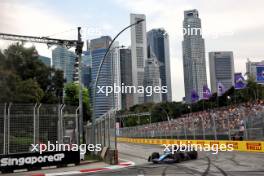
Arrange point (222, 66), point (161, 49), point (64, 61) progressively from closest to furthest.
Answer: point (64, 61) → point (222, 66) → point (161, 49)

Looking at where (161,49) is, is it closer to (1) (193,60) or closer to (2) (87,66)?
(1) (193,60)

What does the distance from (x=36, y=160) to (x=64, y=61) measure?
50254 millimetres

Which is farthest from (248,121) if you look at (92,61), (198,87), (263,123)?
(198,87)

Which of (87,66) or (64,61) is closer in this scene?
(87,66)

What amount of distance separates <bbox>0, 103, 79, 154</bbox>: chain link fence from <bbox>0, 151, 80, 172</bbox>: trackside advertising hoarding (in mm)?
401

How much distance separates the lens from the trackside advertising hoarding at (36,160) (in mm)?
20453

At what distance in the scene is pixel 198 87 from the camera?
8344 centimetres

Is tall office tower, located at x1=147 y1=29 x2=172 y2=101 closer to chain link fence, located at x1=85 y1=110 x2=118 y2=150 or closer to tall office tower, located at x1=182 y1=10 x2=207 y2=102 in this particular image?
tall office tower, located at x1=182 y1=10 x2=207 y2=102

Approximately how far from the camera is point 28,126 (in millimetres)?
21094

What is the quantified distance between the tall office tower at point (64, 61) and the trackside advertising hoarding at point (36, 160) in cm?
4076

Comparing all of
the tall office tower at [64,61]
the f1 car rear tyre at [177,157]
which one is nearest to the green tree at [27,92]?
Result: the tall office tower at [64,61]

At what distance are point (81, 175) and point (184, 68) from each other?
67967mm

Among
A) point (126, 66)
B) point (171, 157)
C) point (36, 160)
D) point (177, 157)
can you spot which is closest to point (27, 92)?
point (126, 66)

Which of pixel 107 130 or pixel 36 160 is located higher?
pixel 107 130
